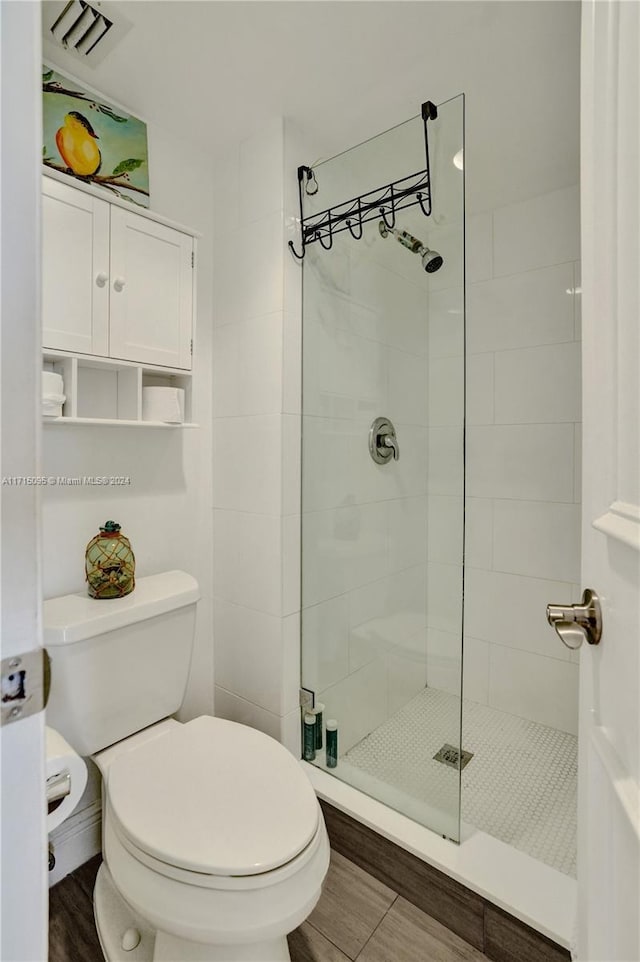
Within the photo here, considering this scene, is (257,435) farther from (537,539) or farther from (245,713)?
(537,539)

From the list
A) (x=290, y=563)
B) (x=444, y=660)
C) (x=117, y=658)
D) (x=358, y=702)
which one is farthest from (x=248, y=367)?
(x=358, y=702)

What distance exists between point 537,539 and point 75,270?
1.89 metres

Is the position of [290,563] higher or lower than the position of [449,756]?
higher

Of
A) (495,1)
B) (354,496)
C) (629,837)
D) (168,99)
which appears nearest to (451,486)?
(354,496)

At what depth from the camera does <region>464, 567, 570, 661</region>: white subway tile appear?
1.92 metres

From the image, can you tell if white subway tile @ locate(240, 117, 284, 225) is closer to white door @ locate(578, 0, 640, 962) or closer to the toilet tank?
white door @ locate(578, 0, 640, 962)

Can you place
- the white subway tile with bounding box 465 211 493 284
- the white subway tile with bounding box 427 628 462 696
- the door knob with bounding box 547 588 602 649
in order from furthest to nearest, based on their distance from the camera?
1. the white subway tile with bounding box 465 211 493 284
2. the white subway tile with bounding box 427 628 462 696
3. the door knob with bounding box 547 588 602 649

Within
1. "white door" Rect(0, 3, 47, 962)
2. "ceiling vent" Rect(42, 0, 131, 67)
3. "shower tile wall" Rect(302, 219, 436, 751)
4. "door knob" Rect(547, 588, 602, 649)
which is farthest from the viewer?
"shower tile wall" Rect(302, 219, 436, 751)

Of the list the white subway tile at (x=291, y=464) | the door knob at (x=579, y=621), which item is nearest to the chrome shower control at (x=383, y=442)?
the white subway tile at (x=291, y=464)

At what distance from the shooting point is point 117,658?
1240 mm

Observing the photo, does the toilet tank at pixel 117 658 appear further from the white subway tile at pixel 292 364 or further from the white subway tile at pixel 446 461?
the white subway tile at pixel 446 461

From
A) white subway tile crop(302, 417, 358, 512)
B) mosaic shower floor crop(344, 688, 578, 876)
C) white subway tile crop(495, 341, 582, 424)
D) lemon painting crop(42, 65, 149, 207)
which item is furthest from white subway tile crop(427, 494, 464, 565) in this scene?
lemon painting crop(42, 65, 149, 207)

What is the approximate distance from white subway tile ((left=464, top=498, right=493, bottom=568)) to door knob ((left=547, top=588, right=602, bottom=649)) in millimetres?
1506

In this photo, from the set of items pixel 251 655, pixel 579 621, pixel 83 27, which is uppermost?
pixel 83 27
